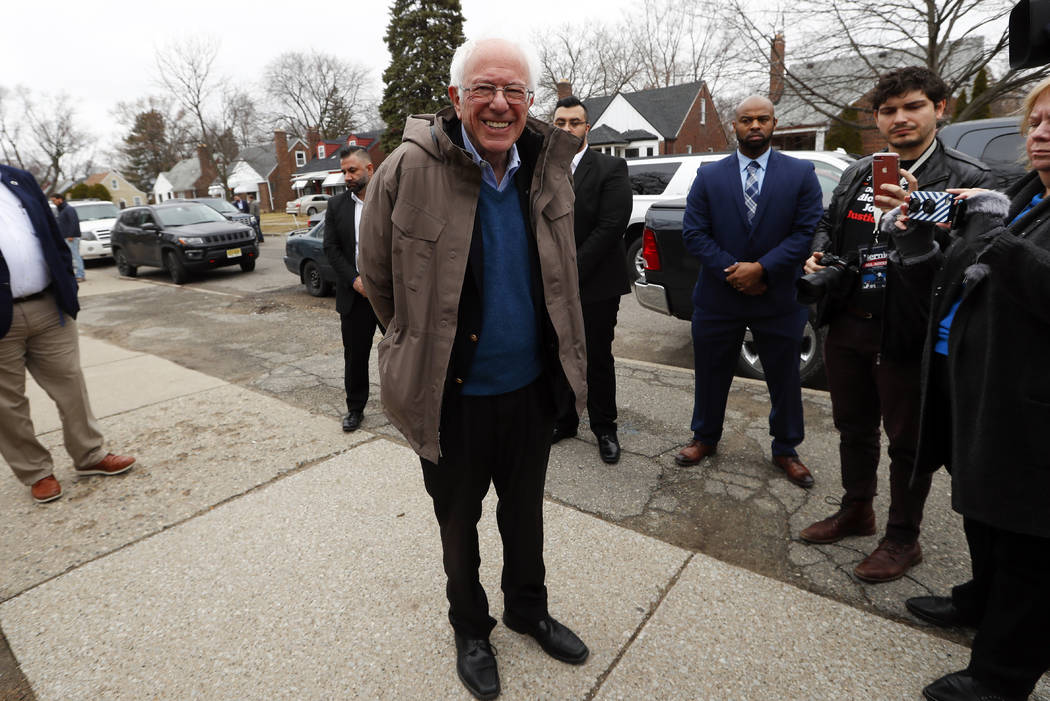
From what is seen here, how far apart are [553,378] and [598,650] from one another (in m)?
1.03

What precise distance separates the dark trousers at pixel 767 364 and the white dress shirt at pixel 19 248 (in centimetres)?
372

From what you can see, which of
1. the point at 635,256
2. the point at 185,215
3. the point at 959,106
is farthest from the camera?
the point at 959,106

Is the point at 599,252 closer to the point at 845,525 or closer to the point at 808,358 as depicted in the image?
the point at 845,525

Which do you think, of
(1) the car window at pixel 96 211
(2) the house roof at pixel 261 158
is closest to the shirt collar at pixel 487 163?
(1) the car window at pixel 96 211

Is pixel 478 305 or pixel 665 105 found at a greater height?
pixel 665 105

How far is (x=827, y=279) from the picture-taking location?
253 cm

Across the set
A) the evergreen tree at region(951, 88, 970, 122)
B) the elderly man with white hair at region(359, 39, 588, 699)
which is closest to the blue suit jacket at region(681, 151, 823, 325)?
the elderly man with white hair at region(359, 39, 588, 699)

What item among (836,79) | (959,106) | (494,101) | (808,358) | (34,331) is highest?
(836,79)

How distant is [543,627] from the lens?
2.27m

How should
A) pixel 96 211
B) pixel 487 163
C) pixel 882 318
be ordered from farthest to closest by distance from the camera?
pixel 96 211, pixel 882 318, pixel 487 163

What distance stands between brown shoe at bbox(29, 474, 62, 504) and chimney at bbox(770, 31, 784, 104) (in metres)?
17.6

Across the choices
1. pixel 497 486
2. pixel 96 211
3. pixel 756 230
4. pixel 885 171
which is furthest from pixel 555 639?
pixel 96 211

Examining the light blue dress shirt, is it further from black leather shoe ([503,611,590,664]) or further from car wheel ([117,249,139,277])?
car wheel ([117,249,139,277])

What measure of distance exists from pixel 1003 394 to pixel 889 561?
3.89 feet
